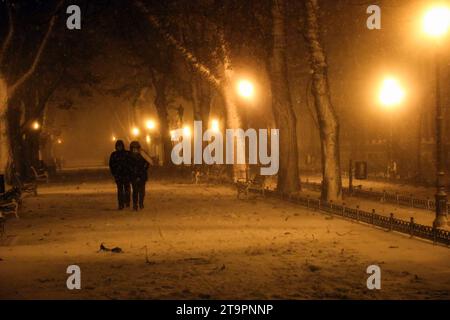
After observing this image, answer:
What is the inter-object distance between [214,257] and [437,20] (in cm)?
721

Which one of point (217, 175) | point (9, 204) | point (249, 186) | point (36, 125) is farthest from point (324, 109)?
point (36, 125)

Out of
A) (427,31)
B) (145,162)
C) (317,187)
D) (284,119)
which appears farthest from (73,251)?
(317,187)

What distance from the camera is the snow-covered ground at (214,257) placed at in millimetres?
9212

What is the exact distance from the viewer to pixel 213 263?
11.3m

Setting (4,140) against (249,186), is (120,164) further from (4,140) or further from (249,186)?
(4,140)

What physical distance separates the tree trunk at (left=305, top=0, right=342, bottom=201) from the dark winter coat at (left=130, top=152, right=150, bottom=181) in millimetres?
6529

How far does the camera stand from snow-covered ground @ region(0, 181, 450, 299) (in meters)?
9.21

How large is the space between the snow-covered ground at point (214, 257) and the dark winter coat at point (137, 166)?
114 centimetres

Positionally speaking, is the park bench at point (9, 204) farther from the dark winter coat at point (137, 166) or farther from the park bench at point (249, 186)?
the park bench at point (249, 186)

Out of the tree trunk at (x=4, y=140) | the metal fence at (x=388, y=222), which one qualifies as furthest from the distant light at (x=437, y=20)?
the tree trunk at (x=4, y=140)

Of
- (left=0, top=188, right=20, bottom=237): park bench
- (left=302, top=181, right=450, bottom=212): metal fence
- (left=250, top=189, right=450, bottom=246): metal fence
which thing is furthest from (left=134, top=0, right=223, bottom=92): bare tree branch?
(left=0, top=188, right=20, bottom=237): park bench

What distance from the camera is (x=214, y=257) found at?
11.9 metres

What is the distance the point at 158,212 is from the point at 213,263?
29.7 feet

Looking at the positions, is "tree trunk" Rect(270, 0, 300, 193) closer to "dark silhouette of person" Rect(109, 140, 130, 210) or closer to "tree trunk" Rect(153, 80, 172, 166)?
"dark silhouette of person" Rect(109, 140, 130, 210)
